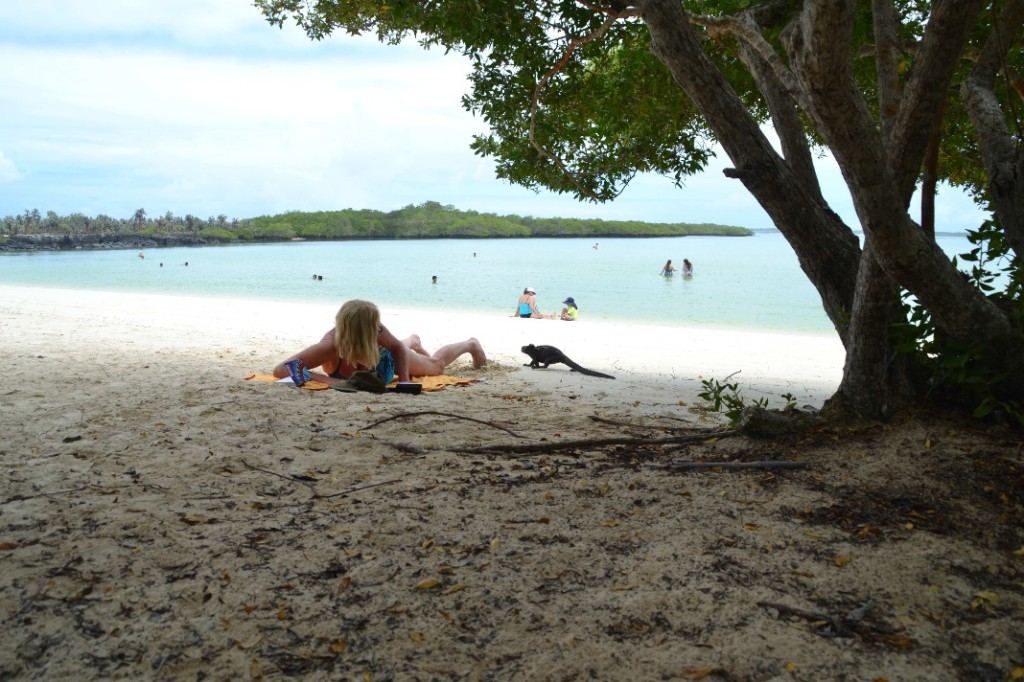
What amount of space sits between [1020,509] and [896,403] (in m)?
0.99

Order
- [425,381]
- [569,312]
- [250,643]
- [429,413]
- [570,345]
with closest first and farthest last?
1. [250,643]
2. [429,413]
3. [425,381]
4. [570,345]
5. [569,312]

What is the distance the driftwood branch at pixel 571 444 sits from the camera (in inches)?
160

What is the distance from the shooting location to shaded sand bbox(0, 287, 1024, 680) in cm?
214

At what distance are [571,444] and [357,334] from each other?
3.01 metres

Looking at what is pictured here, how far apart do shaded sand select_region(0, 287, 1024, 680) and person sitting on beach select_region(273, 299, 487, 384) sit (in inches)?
60.0

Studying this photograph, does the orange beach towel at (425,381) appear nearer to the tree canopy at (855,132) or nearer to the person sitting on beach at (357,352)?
the person sitting on beach at (357,352)

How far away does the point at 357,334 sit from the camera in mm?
6555

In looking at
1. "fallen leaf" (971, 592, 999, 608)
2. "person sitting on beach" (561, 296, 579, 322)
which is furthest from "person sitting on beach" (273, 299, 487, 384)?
"person sitting on beach" (561, 296, 579, 322)

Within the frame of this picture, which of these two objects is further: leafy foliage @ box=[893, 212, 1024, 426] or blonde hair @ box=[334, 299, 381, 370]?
blonde hair @ box=[334, 299, 381, 370]

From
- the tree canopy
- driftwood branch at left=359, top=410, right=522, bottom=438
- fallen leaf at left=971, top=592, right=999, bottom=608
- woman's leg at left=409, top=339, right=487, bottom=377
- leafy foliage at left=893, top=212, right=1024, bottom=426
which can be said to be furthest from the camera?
woman's leg at left=409, top=339, right=487, bottom=377

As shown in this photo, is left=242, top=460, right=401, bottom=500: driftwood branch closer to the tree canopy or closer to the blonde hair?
the tree canopy

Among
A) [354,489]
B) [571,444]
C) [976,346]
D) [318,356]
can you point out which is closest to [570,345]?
[318,356]

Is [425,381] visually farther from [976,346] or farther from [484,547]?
[976,346]

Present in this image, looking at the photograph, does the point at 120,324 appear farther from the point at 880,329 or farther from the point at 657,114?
the point at 880,329
